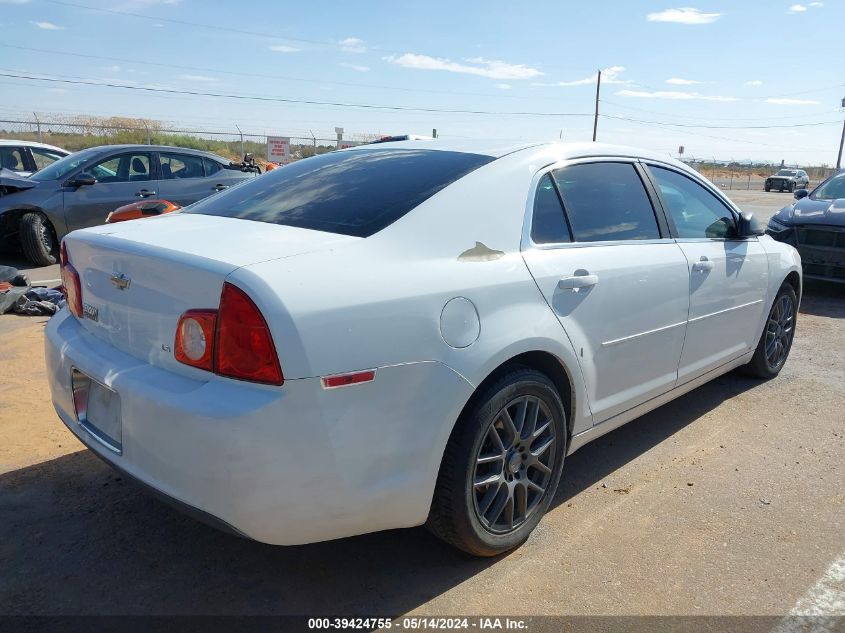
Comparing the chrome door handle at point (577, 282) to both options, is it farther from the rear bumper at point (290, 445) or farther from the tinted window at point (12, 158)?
the tinted window at point (12, 158)

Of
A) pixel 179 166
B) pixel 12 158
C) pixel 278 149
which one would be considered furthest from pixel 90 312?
pixel 278 149

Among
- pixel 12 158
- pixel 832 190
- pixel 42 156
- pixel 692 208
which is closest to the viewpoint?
pixel 692 208

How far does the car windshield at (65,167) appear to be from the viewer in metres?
9.72

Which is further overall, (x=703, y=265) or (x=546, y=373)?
(x=703, y=265)

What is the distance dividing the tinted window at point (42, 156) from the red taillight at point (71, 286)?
10.2 meters

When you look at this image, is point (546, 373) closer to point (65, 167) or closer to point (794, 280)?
point (794, 280)

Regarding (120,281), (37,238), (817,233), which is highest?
(120,281)

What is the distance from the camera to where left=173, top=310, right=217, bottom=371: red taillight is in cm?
223

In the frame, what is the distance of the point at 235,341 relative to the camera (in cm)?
217

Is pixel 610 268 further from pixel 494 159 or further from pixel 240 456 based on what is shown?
pixel 240 456

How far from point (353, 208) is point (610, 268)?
1252 mm

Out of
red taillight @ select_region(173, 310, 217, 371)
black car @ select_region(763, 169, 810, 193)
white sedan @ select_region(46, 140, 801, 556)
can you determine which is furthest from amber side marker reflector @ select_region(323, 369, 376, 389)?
black car @ select_region(763, 169, 810, 193)

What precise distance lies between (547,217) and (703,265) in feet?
4.30

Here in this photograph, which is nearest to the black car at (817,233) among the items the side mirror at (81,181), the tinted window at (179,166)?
the tinted window at (179,166)
